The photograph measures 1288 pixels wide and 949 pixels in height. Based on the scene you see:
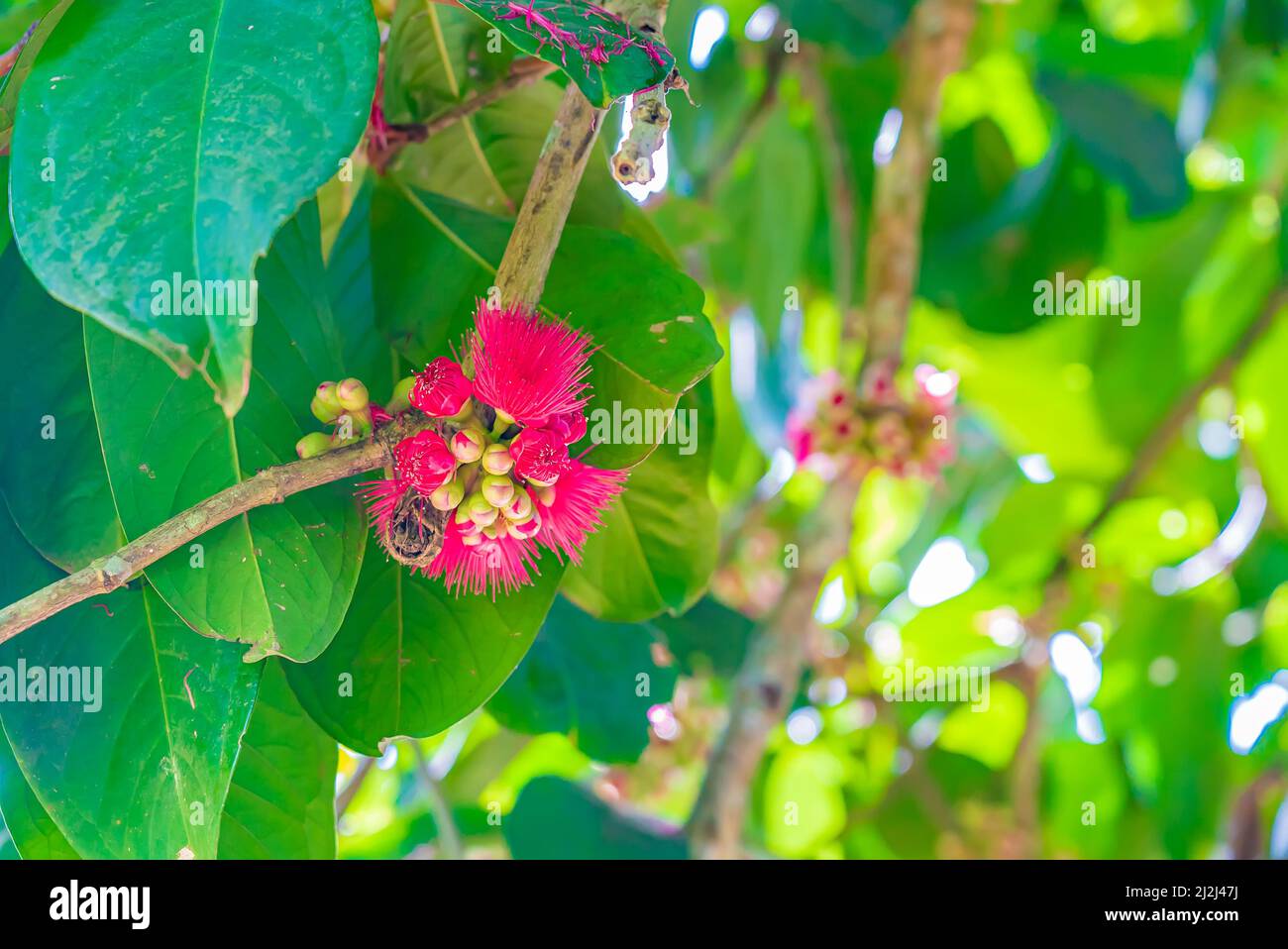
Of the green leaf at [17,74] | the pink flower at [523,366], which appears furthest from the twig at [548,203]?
the green leaf at [17,74]

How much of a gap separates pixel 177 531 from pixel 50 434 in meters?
0.28

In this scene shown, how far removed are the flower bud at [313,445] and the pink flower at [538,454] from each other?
12 cm

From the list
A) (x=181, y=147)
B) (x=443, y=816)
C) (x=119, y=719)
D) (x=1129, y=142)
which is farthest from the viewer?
(x=1129, y=142)

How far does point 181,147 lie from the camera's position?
1.83 feet

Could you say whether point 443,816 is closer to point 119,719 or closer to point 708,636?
point 708,636

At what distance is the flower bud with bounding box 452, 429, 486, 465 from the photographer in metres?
0.69

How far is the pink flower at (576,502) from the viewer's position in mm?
749

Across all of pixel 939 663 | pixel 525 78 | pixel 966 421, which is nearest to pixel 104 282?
pixel 525 78

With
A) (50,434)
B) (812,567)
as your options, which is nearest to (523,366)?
(50,434)

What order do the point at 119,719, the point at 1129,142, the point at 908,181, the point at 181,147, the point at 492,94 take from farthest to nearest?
the point at 1129,142 → the point at 908,181 → the point at 492,94 → the point at 119,719 → the point at 181,147

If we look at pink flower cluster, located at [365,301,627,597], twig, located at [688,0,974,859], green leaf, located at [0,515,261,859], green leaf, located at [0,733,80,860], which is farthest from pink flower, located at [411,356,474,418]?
twig, located at [688,0,974,859]

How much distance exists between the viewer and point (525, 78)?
91 centimetres

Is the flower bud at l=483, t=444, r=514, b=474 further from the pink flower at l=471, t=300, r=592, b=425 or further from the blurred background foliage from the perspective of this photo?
the blurred background foliage

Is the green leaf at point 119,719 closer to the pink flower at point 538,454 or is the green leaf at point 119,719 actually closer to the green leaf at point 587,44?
the pink flower at point 538,454
